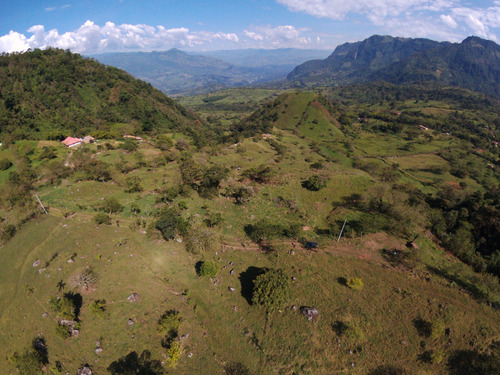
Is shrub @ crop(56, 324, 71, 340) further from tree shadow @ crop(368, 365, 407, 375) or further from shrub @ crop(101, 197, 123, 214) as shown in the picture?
tree shadow @ crop(368, 365, 407, 375)

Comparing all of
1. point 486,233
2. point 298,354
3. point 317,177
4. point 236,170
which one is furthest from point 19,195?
point 486,233

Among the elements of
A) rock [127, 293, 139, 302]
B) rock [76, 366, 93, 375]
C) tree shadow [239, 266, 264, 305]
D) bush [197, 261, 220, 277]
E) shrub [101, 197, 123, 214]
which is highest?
shrub [101, 197, 123, 214]

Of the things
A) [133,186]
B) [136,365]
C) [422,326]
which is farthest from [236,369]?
[133,186]

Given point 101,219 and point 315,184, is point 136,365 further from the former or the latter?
point 315,184

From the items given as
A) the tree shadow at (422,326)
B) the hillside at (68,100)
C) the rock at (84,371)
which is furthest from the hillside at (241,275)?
the hillside at (68,100)

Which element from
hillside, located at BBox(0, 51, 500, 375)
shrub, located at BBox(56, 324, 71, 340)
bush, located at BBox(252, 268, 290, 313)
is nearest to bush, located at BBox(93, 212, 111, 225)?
hillside, located at BBox(0, 51, 500, 375)
